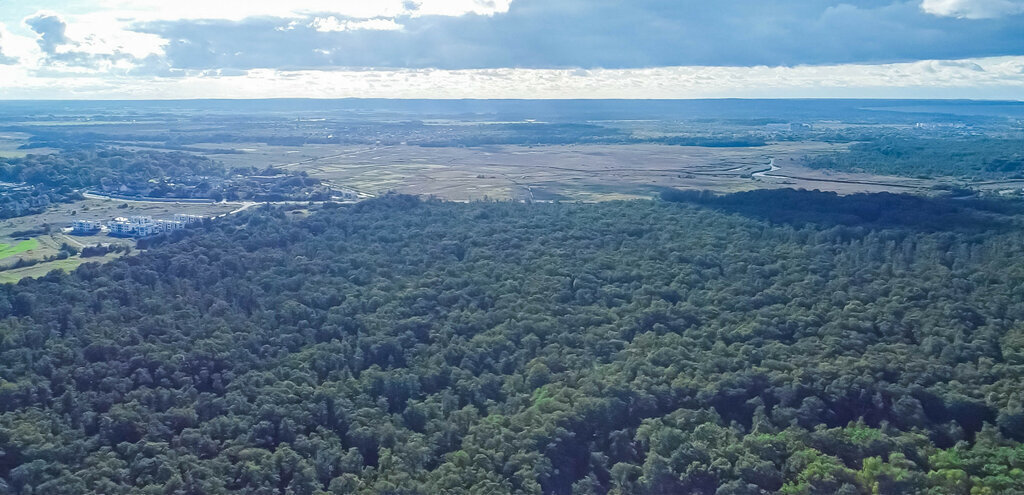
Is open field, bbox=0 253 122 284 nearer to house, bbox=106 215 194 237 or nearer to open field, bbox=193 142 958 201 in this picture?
house, bbox=106 215 194 237

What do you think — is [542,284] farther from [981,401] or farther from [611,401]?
[981,401]

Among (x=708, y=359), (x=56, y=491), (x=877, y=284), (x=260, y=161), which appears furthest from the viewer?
(x=260, y=161)

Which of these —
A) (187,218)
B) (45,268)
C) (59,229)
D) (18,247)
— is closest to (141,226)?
(187,218)

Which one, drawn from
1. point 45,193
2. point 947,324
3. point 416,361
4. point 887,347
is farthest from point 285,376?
point 45,193

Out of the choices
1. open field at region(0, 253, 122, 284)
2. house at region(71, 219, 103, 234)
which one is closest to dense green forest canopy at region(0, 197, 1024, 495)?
open field at region(0, 253, 122, 284)

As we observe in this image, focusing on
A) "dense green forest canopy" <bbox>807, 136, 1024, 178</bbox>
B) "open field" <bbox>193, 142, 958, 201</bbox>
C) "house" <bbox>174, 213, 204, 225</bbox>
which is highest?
"dense green forest canopy" <bbox>807, 136, 1024, 178</bbox>

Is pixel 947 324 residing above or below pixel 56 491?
above

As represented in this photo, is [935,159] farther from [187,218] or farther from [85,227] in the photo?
[85,227]
